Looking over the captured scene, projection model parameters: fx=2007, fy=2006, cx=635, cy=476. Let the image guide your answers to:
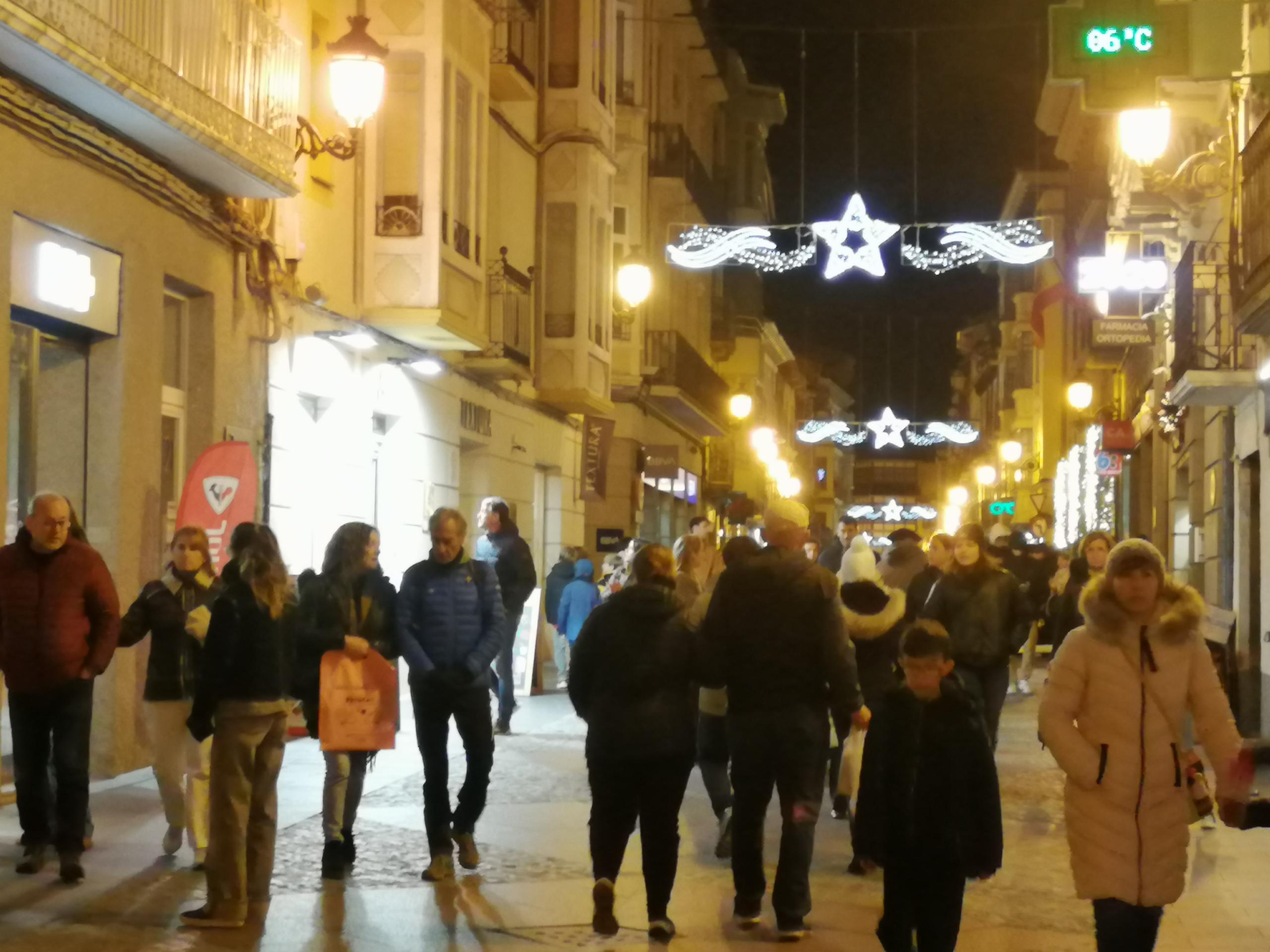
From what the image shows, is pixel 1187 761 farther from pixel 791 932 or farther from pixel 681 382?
pixel 681 382

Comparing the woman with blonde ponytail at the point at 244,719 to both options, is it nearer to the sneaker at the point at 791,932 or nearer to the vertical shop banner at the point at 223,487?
the sneaker at the point at 791,932

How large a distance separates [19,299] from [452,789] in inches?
169

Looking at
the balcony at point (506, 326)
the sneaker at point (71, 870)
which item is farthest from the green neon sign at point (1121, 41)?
the balcony at point (506, 326)

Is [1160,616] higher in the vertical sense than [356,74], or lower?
lower

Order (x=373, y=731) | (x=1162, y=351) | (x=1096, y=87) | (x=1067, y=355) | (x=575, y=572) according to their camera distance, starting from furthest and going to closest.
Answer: (x=1067, y=355)
(x=1162, y=351)
(x=575, y=572)
(x=1096, y=87)
(x=373, y=731)

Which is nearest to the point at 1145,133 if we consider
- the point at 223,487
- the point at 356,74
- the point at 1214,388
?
the point at 1214,388

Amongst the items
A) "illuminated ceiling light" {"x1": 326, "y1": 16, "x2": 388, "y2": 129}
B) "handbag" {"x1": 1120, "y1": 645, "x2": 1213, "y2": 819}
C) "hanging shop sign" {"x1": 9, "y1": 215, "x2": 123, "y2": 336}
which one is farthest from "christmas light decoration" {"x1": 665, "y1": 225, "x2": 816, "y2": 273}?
"handbag" {"x1": 1120, "y1": 645, "x2": 1213, "y2": 819}

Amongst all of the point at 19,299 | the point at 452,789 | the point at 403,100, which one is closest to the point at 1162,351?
the point at 403,100

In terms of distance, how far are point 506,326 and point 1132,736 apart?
1673cm

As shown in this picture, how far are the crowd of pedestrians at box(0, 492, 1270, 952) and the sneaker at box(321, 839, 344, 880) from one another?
0.7 inches

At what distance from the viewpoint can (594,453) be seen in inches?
1157

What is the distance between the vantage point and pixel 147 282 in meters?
13.8

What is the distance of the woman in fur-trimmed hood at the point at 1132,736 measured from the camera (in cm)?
637

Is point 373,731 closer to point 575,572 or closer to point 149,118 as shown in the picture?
point 149,118
